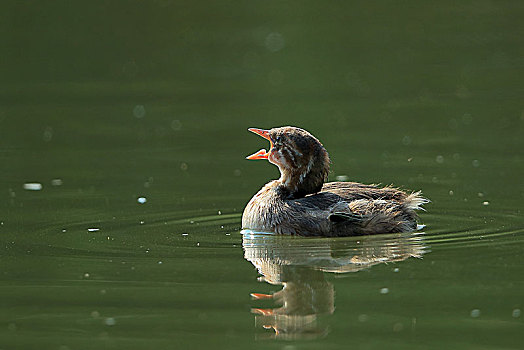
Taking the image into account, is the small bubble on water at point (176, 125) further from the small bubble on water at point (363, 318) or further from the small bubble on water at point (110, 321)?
the small bubble on water at point (363, 318)

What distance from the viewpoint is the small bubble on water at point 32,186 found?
12445mm

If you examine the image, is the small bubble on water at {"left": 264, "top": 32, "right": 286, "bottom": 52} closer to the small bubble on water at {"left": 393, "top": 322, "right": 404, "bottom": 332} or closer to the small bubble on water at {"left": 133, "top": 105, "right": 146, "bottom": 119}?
the small bubble on water at {"left": 133, "top": 105, "right": 146, "bottom": 119}

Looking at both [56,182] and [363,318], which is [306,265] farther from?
[56,182]

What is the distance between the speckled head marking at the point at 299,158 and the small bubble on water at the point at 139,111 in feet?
21.0

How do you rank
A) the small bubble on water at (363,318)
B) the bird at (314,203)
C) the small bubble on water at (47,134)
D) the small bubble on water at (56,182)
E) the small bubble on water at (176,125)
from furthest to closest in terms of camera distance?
the small bubble on water at (176,125) → the small bubble on water at (47,134) → the small bubble on water at (56,182) → the bird at (314,203) → the small bubble on water at (363,318)

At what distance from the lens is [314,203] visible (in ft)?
33.4

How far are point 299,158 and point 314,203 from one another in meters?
0.53

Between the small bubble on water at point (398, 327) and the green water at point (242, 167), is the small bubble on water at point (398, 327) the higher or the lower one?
the lower one

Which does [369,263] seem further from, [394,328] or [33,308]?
[33,308]

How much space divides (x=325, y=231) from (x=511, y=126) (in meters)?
5.87

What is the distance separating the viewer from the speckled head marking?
10.5m

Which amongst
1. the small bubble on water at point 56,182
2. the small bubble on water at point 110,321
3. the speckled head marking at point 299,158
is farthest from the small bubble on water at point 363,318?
the small bubble on water at point 56,182

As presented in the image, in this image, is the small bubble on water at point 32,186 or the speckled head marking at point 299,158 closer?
the speckled head marking at point 299,158

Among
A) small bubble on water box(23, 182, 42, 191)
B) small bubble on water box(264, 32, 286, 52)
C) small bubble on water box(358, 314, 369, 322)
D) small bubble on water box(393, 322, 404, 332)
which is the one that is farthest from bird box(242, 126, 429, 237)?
small bubble on water box(264, 32, 286, 52)
